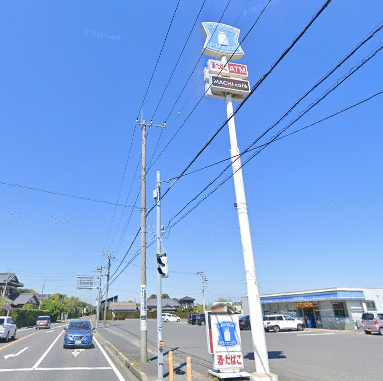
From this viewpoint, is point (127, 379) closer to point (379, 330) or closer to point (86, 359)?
point (86, 359)

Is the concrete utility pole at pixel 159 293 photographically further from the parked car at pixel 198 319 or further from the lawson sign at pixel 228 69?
the parked car at pixel 198 319

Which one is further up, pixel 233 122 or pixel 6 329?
pixel 233 122

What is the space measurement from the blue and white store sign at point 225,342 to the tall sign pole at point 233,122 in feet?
1.97

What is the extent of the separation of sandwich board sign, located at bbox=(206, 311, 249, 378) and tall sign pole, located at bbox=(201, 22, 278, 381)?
59 cm

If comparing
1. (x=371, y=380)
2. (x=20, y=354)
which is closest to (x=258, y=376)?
(x=371, y=380)

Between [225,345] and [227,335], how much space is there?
1.09ft

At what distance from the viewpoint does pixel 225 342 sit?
9844 millimetres

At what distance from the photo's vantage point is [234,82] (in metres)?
13.7

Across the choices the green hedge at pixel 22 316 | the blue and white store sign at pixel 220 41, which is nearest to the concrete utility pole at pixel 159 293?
the blue and white store sign at pixel 220 41

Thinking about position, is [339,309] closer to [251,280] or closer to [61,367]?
[251,280]

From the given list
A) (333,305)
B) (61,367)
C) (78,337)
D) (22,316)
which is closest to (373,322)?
(333,305)

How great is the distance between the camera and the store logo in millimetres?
9827

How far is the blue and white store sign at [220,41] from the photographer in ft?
47.1

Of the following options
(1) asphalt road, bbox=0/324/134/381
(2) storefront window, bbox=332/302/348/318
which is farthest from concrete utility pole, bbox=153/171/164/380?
(2) storefront window, bbox=332/302/348/318
